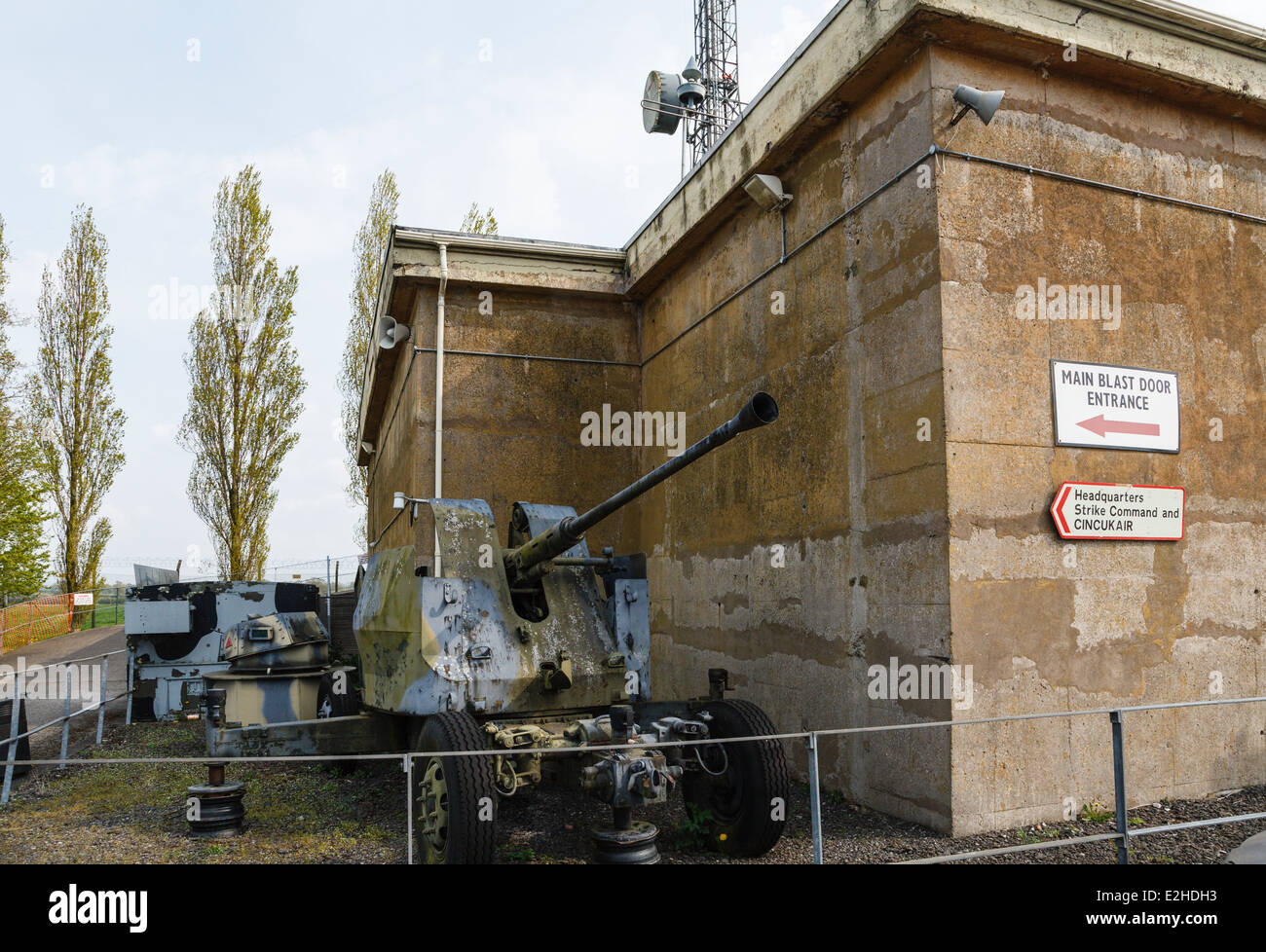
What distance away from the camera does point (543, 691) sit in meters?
6.59

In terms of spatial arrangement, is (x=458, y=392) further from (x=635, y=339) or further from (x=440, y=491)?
(x=635, y=339)

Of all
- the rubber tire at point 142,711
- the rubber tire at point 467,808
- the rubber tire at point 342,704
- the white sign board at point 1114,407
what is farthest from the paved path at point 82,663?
the white sign board at point 1114,407

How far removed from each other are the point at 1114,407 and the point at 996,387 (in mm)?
1134

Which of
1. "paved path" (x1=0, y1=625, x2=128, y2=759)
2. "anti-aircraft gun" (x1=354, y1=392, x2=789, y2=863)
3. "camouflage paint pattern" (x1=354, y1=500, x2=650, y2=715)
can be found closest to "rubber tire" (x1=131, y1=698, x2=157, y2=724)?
"paved path" (x1=0, y1=625, x2=128, y2=759)

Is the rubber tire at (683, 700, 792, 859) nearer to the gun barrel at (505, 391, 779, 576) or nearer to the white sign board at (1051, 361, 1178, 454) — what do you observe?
the gun barrel at (505, 391, 779, 576)

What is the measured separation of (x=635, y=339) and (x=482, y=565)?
5.74m

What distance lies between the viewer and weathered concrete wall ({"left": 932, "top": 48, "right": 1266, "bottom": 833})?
6.32 meters

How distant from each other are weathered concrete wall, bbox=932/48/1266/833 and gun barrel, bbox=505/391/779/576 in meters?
1.75

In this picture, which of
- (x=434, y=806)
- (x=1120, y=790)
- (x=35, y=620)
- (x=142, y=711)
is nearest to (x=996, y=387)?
(x=1120, y=790)

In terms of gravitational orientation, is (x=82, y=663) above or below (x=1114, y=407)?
below

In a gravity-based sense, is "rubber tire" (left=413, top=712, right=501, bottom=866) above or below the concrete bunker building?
below

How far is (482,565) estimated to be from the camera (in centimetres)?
702

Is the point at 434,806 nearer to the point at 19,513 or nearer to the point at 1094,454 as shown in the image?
the point at 1094,454
